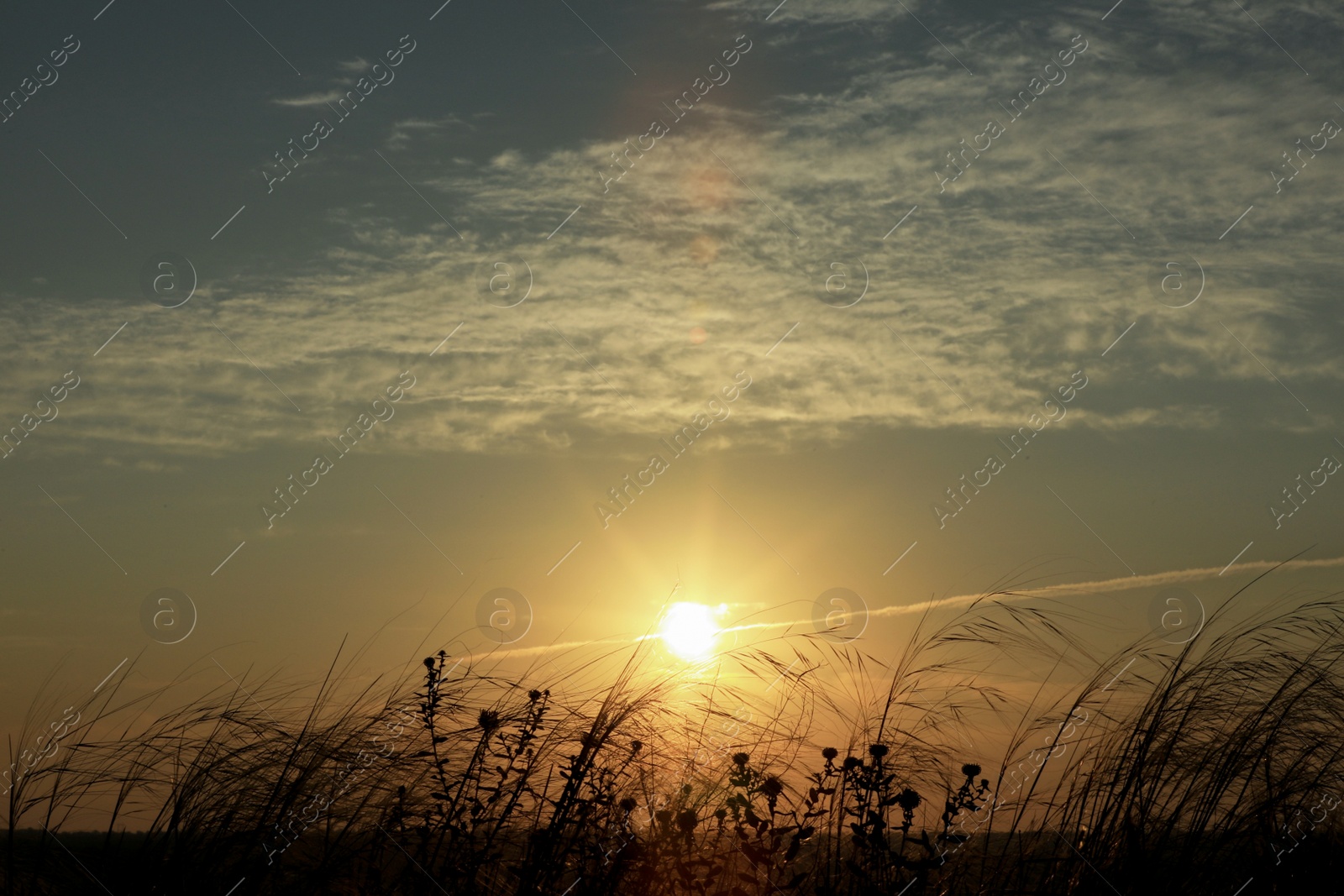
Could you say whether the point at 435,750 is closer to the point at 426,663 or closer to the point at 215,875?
the point at 426,663

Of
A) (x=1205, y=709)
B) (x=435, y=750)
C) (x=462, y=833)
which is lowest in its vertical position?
(x=462, y=833)

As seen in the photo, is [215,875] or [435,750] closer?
[215,875]

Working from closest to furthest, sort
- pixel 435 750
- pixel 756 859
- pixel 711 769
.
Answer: pixel 756 859 → pixel 435 750 → pixel 711 769

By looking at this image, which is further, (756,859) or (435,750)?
(435,750)

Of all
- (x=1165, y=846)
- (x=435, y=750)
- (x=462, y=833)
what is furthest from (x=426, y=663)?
(x=1165, y=846)

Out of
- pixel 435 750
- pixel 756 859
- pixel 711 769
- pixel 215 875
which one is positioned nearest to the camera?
pixel 756 859

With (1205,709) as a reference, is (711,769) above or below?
below

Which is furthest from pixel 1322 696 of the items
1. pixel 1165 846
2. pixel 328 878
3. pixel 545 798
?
pixel 328 878

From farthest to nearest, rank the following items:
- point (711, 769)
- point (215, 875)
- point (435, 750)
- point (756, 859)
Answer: point (711, 769) → point (435, 750) → point (215, 875) → point (756, 859)

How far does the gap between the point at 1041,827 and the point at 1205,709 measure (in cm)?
87

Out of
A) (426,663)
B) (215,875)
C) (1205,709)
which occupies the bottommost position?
(215,875)

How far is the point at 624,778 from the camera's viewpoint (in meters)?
4.66

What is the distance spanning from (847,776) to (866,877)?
391 millimetres

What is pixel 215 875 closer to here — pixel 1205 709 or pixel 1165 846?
pixel 1165 846
